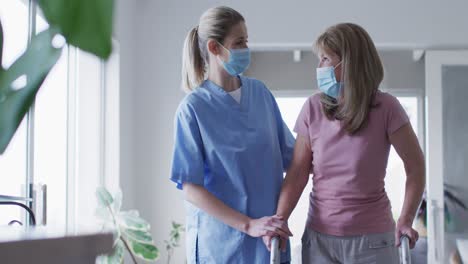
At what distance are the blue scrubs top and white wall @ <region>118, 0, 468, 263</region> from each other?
240 cm

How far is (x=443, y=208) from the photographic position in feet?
14.4

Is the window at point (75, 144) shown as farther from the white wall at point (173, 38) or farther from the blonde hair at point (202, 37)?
the blonde hair at point (202, 37)

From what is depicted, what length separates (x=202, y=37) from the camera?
192 cm

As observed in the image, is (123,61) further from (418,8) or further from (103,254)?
(103,254)

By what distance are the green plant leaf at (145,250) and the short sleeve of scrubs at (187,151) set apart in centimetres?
162

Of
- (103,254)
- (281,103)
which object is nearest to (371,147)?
(103,254)

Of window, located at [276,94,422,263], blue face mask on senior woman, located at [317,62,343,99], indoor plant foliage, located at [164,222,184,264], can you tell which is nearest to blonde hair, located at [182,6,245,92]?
blue face mask on senior woman, located at [317,62,343,99]

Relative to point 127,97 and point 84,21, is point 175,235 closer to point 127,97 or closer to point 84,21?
point 127,97

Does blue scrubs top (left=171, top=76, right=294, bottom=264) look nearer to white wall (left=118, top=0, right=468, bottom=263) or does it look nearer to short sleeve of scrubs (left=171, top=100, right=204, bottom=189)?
short sleeve of scrubs (left=171, top=100, right=204, bottom=189)

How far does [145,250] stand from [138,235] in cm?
8

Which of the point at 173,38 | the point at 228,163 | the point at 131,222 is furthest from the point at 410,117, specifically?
the point at 228,163

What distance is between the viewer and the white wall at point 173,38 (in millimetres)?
4316

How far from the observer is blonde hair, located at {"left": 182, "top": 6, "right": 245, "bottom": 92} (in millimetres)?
1866

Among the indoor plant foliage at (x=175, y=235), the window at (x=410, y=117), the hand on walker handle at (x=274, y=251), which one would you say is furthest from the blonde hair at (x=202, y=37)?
the window at (x=410, y=117)
